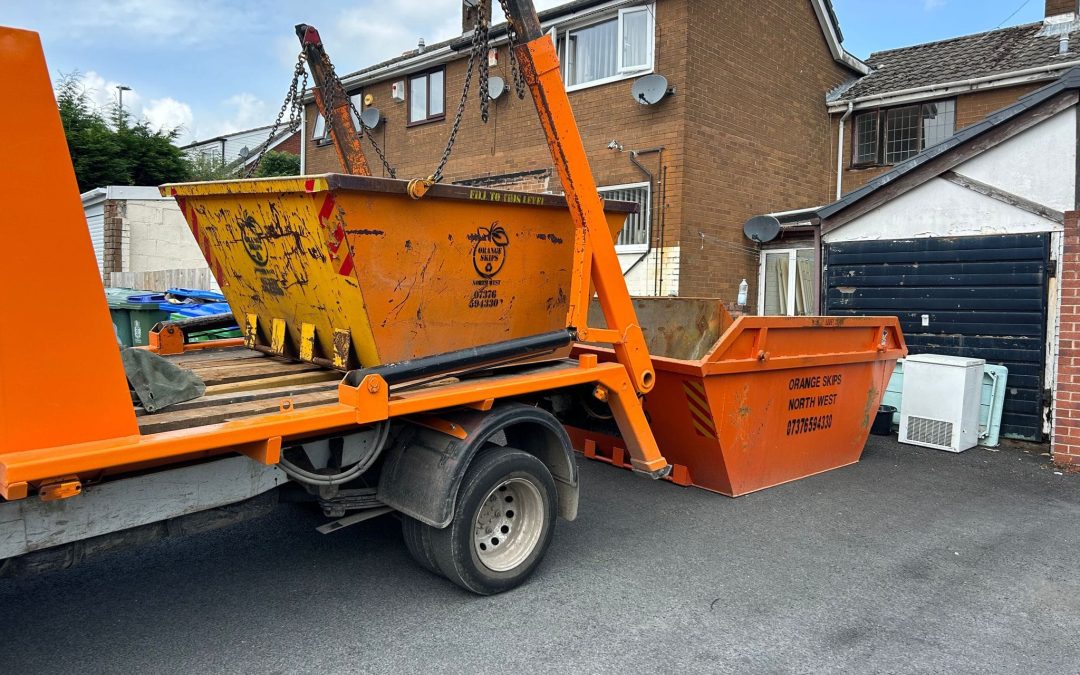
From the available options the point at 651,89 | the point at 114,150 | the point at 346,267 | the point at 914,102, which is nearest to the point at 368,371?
the point at 346,267

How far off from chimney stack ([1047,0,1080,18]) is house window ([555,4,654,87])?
26.9 feet

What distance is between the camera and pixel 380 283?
3891 mm

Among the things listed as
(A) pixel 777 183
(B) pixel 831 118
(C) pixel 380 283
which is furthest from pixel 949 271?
(C) pixel 380 283

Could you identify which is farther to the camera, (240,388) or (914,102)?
(914,102)

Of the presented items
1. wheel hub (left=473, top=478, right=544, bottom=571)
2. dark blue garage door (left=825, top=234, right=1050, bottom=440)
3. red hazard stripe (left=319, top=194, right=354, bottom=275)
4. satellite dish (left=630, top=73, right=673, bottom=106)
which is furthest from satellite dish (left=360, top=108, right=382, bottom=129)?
wheel hub (left=473, top=478, right=544, bottom=571)

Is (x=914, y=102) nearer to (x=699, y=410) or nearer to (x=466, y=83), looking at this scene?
(x=699, y=410)

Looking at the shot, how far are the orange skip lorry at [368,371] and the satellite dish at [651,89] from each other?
6.65 meters

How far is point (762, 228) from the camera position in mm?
12367

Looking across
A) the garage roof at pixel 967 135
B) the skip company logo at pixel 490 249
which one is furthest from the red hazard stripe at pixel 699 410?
the garage roof at pixel 967 135

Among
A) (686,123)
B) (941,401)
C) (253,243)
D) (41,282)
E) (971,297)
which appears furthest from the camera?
(686,123)

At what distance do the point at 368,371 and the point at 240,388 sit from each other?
942 millimetres

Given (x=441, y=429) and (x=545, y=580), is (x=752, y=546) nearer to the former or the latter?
(x=545, y=580)

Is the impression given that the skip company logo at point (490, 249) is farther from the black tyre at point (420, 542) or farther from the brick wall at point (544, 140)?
the brick wall at point (544, 140)

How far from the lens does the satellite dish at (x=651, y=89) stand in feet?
38.1
